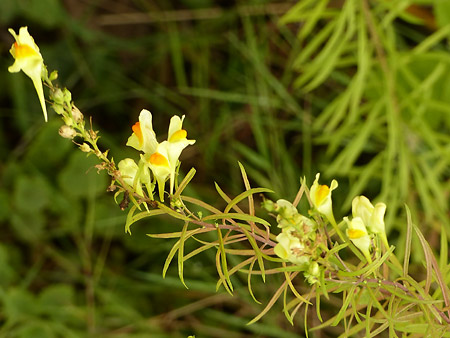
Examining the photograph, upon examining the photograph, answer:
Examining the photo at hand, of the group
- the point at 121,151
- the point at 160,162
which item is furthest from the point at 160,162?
the point at 121,151

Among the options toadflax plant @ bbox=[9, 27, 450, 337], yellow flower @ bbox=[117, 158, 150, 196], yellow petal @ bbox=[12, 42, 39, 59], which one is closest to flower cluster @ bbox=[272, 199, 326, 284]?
toadflax plant @ bbox=[9, 27, 450, 337]

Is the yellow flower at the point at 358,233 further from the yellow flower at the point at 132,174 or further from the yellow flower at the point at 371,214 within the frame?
the yellow flower at the point at 132,174

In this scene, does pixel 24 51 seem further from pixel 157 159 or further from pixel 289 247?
pixel 289 247

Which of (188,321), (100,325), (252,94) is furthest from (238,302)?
(252,94)

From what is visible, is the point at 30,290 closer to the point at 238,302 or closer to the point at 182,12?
the point at 238,302

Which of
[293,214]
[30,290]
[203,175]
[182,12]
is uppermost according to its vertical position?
[182,12]

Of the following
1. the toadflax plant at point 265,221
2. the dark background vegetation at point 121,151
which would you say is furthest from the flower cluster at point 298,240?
the dark background vegetation at point 121,151

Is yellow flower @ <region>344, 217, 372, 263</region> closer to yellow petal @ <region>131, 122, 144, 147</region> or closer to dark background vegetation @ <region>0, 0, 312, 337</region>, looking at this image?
yellow petal @ <region>131, 122, 144, 147</region>
